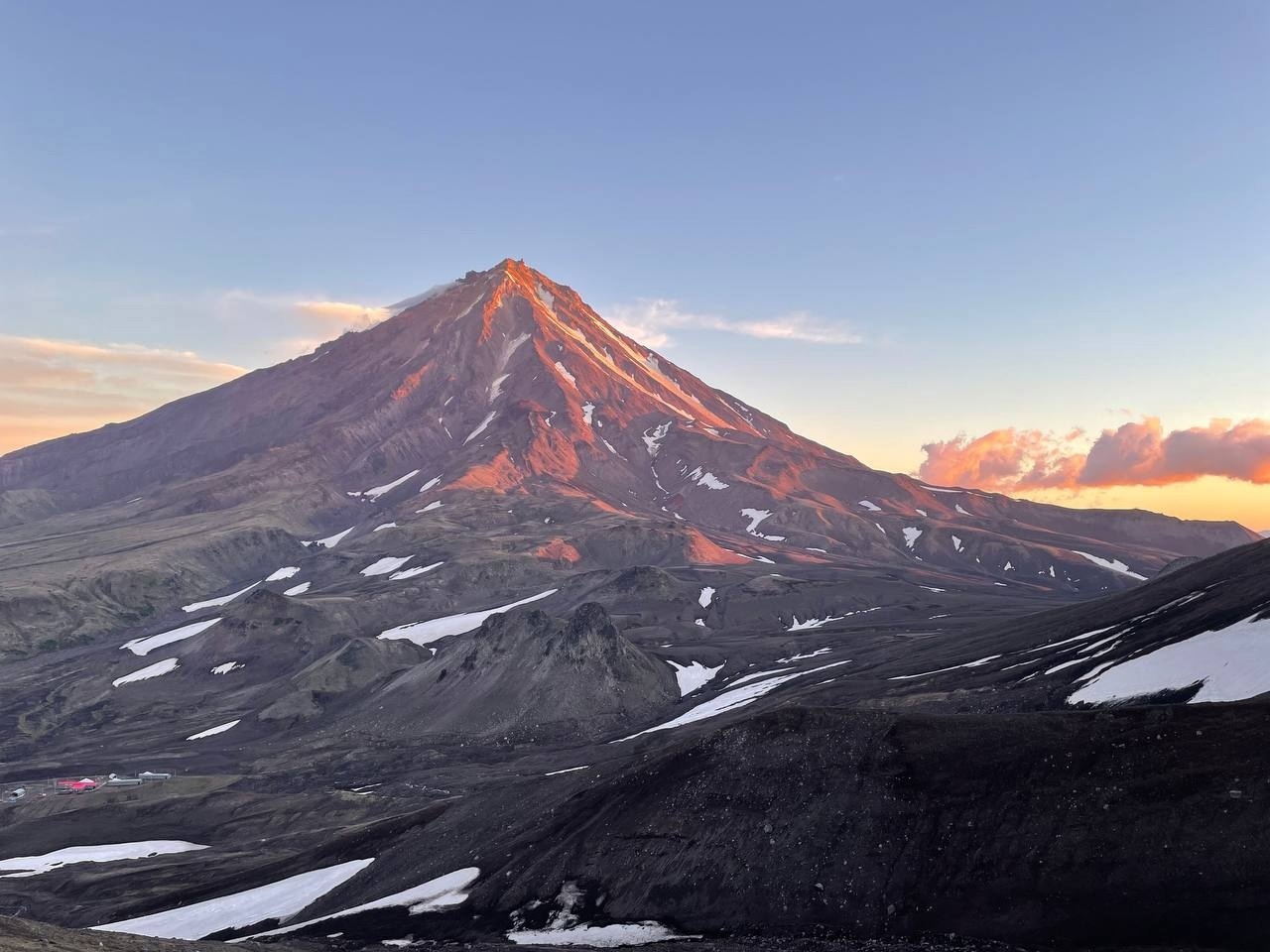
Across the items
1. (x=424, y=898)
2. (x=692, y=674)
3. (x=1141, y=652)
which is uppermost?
(x=1141, y=652)

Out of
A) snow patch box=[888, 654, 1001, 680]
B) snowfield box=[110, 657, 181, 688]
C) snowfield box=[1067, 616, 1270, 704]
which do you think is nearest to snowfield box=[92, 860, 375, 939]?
snowfield box=[1067, 616, 1270, 704]

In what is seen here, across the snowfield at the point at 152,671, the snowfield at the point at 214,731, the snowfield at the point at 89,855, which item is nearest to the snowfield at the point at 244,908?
the snowfield at the point at 89,855

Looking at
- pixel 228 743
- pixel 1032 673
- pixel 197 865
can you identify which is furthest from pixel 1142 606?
pixel 228 743

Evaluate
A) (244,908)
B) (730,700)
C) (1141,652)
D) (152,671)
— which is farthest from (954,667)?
(152,671)

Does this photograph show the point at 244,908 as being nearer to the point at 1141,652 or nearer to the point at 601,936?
the point at 601,936

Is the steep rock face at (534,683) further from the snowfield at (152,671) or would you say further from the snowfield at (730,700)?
the snowfield at (152,671)

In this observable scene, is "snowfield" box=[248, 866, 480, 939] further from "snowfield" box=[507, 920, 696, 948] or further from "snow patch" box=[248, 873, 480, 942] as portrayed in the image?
"snowfield" box=[507, 920, 696, 948]
